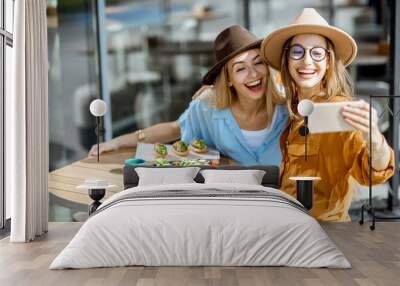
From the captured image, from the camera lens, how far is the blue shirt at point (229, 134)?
6094 millimetres

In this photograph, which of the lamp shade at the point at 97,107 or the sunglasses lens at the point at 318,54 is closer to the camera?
the sunglasses lens at the point at 318,54

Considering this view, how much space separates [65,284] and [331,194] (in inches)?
127

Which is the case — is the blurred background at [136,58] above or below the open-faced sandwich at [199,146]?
above

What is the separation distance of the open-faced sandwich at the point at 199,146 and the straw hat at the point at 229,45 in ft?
1.93

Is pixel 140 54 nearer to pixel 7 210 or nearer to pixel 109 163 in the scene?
pixel 109 163

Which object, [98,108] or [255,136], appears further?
[98,108]

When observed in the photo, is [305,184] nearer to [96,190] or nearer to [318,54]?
[318,54]

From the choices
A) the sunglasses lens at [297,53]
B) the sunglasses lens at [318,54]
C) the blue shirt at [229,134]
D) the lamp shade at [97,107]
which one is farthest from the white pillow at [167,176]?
the sunglasses lens at [318,54]

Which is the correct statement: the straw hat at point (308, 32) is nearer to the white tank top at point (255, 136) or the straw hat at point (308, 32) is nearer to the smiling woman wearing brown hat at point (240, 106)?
the smiling woman wearing brown hat at point (240, 106)

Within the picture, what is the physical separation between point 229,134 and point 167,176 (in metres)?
0.78

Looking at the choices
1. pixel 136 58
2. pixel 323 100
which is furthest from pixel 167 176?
pixel 323 100

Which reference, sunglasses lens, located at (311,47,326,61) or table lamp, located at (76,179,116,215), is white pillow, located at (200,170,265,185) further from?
sunglasses lens, located at (311,47,326,61)

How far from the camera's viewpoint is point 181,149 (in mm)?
6148

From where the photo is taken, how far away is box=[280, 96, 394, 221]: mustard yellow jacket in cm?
599
